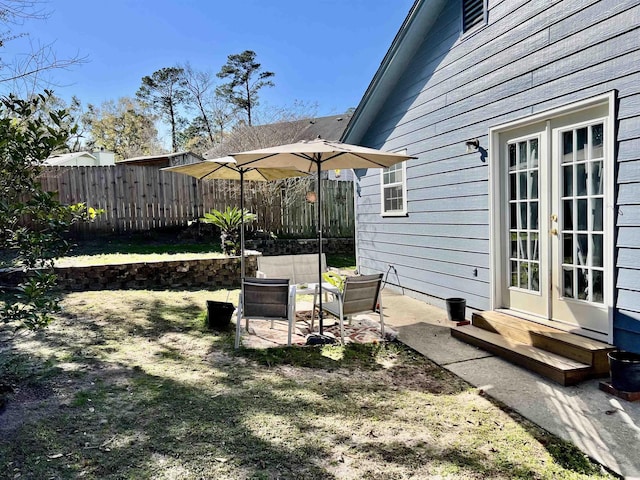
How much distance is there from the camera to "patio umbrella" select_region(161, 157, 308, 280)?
550 centimetres

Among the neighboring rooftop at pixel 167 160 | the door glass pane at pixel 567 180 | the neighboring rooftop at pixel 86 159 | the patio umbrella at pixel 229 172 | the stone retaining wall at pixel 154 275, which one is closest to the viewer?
the door glass pane at pixel 567 180

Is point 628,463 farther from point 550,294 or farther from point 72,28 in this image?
point 72,28

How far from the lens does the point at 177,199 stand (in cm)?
1148

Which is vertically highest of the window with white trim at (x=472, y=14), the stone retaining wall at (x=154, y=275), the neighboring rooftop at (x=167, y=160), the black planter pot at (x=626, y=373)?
the neighboring rooftop at (x=167, y=160)

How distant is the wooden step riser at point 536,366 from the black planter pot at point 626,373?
0.27 metres

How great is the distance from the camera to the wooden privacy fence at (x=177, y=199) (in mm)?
10734

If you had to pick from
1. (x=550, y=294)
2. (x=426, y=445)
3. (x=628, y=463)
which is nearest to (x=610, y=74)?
(x=550, y=294)

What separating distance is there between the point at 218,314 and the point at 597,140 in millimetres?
4500

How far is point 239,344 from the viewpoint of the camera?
14.9 feet

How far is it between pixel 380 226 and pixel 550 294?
423 cm

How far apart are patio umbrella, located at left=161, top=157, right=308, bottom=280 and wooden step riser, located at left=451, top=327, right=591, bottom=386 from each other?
9.81 ft

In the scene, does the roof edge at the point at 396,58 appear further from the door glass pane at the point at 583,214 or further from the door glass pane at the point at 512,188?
the door glass pane at the point at 583,214

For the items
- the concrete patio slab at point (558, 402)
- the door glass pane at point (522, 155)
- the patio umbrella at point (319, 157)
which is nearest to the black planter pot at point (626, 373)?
the concrete patio slab at point (558, 402)

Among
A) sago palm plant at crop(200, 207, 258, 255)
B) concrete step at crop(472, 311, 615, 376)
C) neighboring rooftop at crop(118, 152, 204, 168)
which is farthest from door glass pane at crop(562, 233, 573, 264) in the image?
neighboring rooftop at crop(118, 152, 204, 168)
